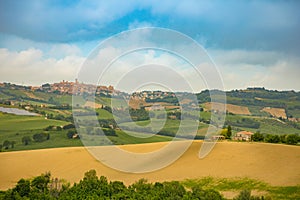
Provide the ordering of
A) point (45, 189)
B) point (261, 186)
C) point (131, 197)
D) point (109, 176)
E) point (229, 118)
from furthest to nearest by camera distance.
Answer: point (229, 118) → point (109, 176) → point (261, 186) → point (45, 189) → point (131, 197)

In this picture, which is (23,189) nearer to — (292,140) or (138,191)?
(138,191)

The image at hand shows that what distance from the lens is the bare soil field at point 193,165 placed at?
41.1m

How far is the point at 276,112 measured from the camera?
17675 centimetres

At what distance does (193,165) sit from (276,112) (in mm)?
143030

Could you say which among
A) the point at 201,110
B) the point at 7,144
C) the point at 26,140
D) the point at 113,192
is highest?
the point at 201,110

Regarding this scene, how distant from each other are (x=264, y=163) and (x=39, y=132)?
6148 cm

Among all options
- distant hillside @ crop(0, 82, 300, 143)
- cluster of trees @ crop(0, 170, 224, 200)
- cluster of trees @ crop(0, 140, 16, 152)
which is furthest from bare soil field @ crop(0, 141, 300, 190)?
cluster of trees @ crop(0, 140, 16, 152)

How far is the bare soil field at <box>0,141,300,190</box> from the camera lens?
4112 centimetres

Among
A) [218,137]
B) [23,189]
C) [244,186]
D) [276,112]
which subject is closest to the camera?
[23,189]

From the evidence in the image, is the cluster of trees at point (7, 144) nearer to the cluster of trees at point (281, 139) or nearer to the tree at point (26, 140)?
the tree at point (26, 140)

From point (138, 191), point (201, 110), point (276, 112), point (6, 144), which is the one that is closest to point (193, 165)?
point (138, 191)

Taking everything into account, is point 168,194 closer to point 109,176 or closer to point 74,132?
point 109,176

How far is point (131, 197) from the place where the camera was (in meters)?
28.3

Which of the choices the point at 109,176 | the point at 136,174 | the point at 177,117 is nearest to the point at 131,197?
the point at 136,174
